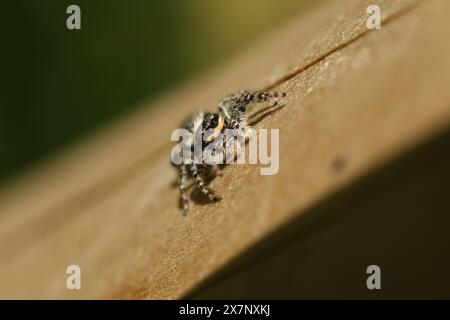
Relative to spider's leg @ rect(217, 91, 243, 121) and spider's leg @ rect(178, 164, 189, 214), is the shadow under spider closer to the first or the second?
spider's leg @ rect(178, 164, 189, 214)

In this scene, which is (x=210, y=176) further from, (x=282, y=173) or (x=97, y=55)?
(x=97, y=55)

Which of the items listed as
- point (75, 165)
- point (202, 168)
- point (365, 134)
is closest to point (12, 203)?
point (75, 165)

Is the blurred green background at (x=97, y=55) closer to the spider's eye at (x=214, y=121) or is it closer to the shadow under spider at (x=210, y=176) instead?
the spider's eye at (x=214, y=121)

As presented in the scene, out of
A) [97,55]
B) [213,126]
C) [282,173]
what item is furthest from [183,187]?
[97,55]

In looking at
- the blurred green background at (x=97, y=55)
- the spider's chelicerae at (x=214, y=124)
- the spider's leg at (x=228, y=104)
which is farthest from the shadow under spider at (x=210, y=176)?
the blurred green background at (x=97, y=55)

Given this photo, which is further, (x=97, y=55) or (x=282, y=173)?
(x=97, y=55)

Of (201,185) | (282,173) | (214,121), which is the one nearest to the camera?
(282,173)
